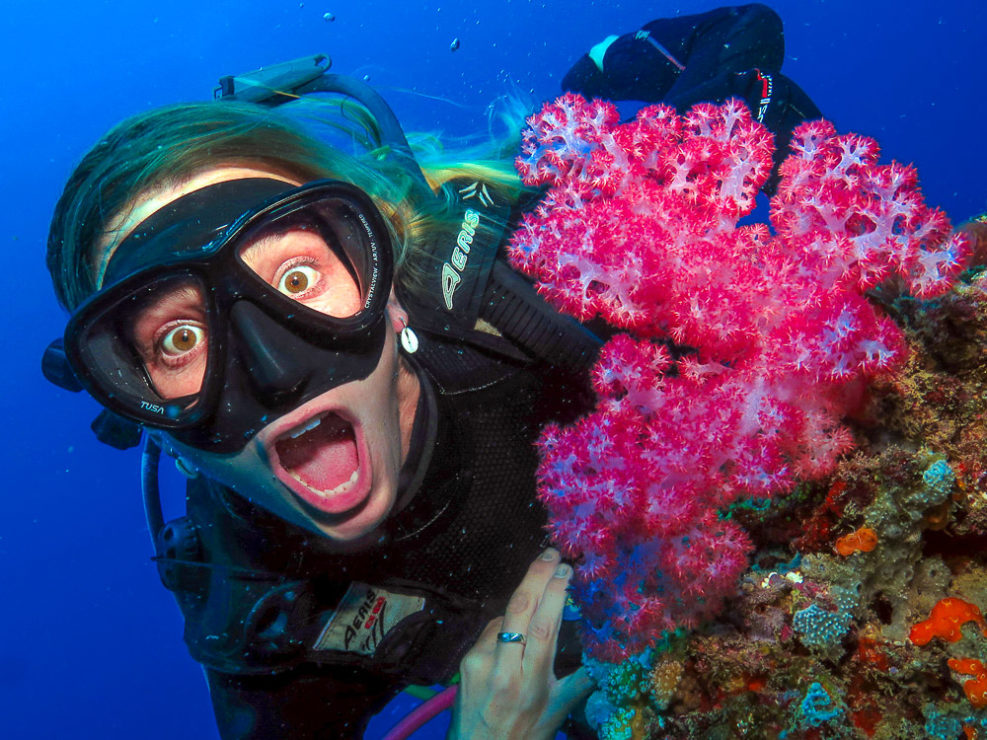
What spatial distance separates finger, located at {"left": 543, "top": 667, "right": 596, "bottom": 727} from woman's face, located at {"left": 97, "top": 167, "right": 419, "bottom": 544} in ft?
3.88

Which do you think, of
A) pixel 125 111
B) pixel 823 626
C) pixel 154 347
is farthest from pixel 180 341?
pixel 125 111

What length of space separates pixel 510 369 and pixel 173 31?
7421 centimetres

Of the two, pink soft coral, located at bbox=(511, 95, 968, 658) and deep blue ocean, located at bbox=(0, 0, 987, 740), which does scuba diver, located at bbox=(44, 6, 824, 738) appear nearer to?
pink soft coral, located at bbox=(511, 95, 968, 658)

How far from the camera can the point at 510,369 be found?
106 inches

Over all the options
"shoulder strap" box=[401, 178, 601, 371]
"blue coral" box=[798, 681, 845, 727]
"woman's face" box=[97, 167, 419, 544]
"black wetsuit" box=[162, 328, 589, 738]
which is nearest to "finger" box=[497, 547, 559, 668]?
"black wetsuit" box=[162, 328, 589, 738]

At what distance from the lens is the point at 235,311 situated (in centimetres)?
189

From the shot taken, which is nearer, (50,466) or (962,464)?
(962,464)

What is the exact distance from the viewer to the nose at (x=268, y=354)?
1.81 m

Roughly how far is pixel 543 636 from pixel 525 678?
189 mm

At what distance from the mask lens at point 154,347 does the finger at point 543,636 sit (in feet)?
5.34

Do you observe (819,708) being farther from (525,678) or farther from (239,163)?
(239,163)


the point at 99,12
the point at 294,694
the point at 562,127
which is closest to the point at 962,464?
the point at 562,127

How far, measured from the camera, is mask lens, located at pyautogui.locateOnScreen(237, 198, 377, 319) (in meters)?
2.01

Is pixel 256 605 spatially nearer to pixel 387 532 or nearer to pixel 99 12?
pixel 387 532
